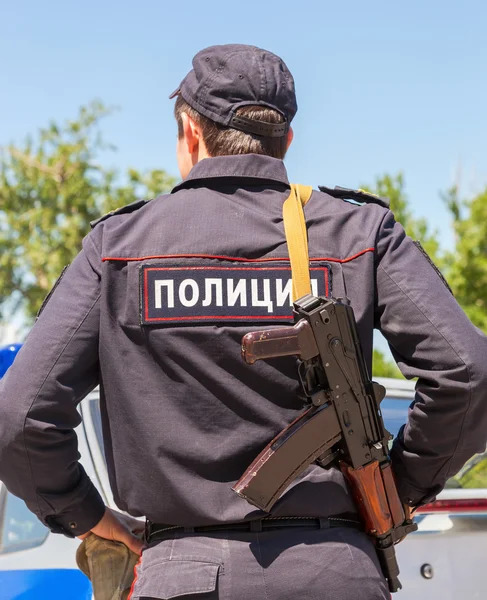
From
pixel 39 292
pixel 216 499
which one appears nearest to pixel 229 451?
pixel 216 499

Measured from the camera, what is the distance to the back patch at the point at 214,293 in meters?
1.72

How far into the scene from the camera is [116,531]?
1.96 metres

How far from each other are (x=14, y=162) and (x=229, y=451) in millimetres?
16492

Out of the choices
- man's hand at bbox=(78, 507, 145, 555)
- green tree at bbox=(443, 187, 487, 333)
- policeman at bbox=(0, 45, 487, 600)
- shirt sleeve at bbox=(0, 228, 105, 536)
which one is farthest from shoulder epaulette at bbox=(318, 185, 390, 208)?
green tree at bbox=(443, 187, 487, 333)

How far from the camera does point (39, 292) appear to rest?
1647 cm

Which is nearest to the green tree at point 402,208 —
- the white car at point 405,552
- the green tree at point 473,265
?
the green tree at point 473,265

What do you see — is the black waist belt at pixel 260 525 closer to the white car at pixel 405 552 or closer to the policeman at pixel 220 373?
the policeman at pixel 220 373

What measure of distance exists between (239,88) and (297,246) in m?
0.41

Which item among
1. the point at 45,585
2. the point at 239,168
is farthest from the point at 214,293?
the point at 45,585

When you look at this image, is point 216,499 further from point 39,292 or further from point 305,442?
point 39,292

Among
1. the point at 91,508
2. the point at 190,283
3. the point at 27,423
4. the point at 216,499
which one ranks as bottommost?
the point at 91,508

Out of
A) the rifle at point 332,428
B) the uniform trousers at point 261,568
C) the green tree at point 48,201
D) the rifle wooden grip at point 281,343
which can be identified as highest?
the rifle wooden grip at point 281,343

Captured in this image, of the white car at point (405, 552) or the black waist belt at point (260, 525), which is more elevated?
the black waist belt at point (260, 525)

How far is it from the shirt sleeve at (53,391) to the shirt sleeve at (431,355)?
65 centimetres
